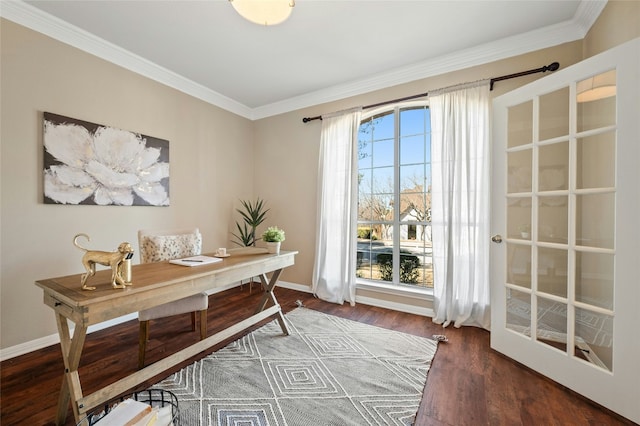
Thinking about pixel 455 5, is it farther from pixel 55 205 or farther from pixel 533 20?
pixel 55 205

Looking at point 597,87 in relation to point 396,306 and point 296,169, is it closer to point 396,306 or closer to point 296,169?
point 396,306

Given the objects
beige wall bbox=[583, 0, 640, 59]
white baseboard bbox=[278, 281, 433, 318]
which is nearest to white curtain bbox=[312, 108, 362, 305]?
white baseboard bbox=[278, 281, 433, 318]

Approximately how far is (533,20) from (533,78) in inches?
18.7

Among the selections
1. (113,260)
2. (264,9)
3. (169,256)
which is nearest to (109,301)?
(113,260)

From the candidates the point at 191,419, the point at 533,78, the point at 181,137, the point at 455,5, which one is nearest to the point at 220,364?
the point at 191,419

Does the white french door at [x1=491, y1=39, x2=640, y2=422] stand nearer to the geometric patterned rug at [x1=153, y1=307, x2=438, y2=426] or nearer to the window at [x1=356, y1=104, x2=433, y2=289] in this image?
the geometric patterned rug at [x1=153, y1=307, x2=438, y2=426]

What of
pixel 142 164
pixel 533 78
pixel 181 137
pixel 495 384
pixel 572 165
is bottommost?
pixel 495 384

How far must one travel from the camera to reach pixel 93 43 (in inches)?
98.7

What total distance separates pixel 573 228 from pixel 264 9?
2499mm

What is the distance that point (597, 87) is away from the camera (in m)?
1.70

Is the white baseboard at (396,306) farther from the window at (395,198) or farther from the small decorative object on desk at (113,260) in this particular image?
the small decorative object on desk at (113,260)

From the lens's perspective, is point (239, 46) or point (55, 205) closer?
point (55, 205)

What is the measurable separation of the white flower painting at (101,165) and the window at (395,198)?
2.54 metres

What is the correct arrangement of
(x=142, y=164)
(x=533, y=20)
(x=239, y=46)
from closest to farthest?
(x=533, y=20) < (x=239, y=46) < (x=142, y=164)
